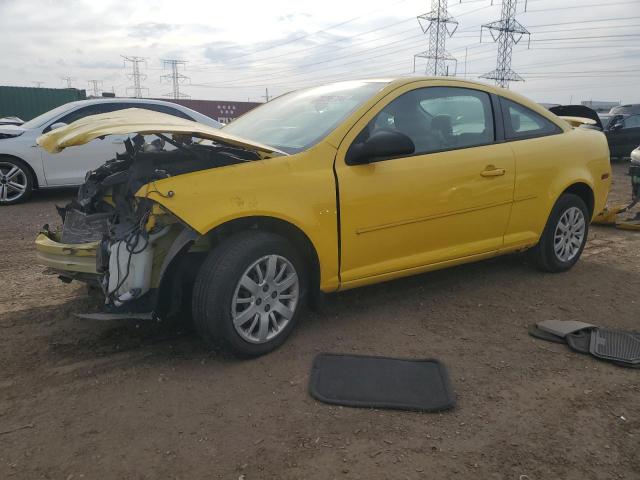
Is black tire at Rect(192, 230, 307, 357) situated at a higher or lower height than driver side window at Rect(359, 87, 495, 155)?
lower

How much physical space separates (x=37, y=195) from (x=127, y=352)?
22.2 feet

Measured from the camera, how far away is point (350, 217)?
11.2 ft

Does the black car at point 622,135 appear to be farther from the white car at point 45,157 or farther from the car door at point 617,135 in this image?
the white car at point 45,157

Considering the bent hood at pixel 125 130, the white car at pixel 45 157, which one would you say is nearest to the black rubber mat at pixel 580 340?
the bent hood at pixel 125 130

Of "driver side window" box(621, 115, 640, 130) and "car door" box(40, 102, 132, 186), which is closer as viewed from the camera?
"car door" box(40, 102, 132, 186)

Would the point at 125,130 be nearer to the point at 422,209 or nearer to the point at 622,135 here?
the point at 422,209

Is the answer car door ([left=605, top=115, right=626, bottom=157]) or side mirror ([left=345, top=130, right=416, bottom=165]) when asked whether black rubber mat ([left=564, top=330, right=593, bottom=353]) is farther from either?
car door ([left=605, top=115, right=626, bottom=157])

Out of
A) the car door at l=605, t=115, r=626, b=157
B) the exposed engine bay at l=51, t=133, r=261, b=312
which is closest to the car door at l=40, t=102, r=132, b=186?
the exposed engine bay at l=51, t=133, r=261, b=312

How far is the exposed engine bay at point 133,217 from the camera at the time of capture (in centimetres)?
301

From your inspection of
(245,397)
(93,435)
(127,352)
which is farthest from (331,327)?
(93,435)

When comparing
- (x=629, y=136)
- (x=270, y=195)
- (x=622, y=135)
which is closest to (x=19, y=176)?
(x=270, y=195)

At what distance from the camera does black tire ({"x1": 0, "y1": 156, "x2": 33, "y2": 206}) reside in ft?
25.7

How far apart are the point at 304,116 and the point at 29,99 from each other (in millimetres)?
24626

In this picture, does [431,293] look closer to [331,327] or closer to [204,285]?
[331,327]
